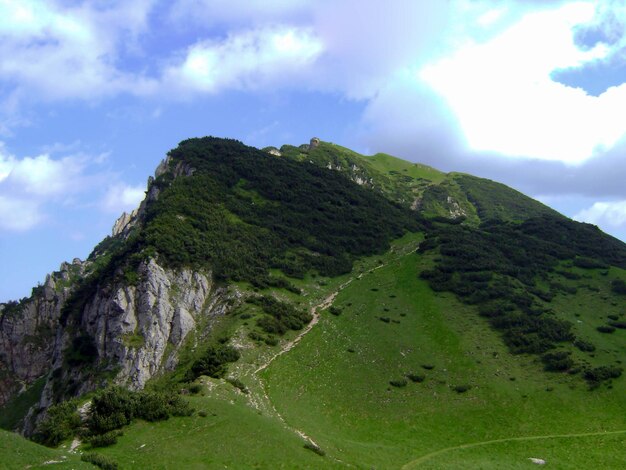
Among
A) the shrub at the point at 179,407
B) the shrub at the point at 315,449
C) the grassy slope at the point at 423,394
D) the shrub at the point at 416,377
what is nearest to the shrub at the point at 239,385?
the grassy slope at the point at 423,394

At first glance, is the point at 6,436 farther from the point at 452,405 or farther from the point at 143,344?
the point at 452,405

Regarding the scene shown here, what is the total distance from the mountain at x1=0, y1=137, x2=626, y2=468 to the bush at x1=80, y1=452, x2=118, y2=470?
26cm

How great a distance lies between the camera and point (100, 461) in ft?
112

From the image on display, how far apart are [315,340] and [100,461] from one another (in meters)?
46.5

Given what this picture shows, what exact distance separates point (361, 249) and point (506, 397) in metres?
59.1

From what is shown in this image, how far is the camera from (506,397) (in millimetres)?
64125

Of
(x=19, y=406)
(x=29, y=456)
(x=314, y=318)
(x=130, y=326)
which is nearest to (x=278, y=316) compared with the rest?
(x=314, y=318)

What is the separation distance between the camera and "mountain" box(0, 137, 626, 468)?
155 ft

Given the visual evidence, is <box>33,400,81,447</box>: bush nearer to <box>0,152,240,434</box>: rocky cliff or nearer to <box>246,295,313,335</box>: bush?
<box>0,152,240,434</box>: rocky cliff

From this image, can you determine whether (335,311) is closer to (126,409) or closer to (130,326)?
(130,326)

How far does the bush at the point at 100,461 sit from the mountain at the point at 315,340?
0.26 m

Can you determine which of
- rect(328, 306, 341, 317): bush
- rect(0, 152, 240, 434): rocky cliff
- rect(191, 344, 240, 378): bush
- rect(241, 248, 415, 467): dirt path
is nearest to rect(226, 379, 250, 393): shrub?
rect(241, 248, 415, 467): dirt path

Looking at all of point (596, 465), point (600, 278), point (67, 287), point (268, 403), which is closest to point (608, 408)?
point (596, 465)

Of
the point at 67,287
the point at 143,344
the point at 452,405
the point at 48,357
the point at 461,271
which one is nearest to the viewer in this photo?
the point at 452,405
